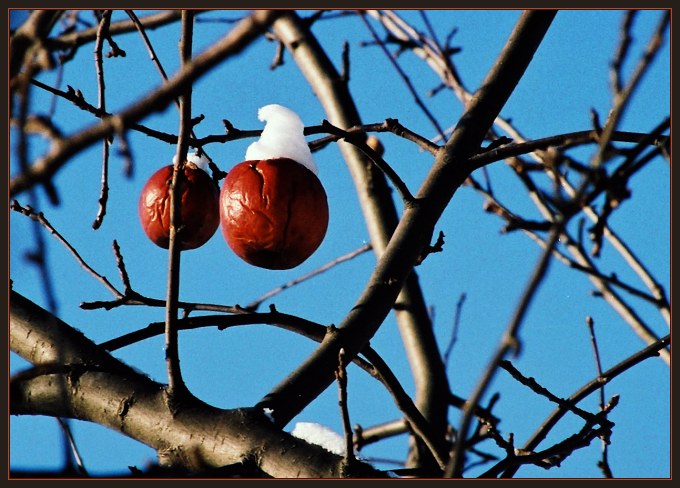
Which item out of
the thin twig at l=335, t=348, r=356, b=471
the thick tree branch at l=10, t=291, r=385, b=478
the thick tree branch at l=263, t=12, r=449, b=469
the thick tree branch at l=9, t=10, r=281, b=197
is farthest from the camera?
the thick tree branch at l=263, t=12, r=449, b=469

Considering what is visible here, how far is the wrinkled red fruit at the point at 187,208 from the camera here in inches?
94.3

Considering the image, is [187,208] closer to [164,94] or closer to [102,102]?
[102,102]

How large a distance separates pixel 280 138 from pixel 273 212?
0.23 m

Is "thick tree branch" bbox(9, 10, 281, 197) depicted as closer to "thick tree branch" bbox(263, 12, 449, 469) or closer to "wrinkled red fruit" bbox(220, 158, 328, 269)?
"wrinkled red fruit" bbox(220, 158, 328, 269)

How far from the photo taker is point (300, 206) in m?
2.20

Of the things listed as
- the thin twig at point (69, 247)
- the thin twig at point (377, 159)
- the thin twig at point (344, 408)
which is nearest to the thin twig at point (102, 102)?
the thin twig at point (69, 247)

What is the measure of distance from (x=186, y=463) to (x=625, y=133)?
123 cm

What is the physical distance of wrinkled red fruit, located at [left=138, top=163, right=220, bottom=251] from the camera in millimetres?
2396

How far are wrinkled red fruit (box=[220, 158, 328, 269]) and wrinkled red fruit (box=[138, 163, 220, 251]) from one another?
0.48 ft

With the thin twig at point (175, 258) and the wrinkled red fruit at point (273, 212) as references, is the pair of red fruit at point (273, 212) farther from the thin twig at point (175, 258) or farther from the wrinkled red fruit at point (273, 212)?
the thin twig at point (175, 258)

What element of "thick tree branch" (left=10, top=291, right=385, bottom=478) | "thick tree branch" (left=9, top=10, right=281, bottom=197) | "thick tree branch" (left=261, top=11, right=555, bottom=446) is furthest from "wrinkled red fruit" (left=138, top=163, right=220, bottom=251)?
"thick tree branch" (left=9, top=10, right=281, bottom=197)

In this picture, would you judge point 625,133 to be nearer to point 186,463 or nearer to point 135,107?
point 186,463

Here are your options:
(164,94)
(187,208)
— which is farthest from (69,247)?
(164,94)

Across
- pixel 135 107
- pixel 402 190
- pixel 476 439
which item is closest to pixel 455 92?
pixel 476 439
